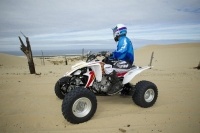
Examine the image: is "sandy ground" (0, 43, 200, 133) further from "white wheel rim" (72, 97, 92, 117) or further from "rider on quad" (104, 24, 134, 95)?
"rider on quad" (104, 24, 134, 95)

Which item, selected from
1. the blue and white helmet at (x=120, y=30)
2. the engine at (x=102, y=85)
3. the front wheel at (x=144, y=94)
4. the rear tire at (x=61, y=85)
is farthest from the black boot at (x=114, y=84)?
the rear tire at (x=61, y=85)

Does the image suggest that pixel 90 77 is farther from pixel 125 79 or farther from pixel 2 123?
pixel 2 123

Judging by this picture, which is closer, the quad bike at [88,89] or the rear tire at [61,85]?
the quad bike at [88,89]

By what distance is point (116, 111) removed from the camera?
506 cm

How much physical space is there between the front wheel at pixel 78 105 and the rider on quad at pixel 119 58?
0.82m

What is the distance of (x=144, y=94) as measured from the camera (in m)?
5.15

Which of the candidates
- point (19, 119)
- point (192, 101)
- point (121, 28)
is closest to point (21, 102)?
point (19, 119)

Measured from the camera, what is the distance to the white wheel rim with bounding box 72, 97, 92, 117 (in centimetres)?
429

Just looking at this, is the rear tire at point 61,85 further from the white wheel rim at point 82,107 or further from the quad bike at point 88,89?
the white wheel rim at point 82,107

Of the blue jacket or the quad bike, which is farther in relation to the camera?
the blue jacket

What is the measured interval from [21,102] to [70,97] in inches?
98.2

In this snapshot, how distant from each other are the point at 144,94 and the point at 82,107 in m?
1.70

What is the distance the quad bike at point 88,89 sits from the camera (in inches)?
164

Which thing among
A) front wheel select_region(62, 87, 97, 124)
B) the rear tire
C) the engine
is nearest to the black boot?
the engine
